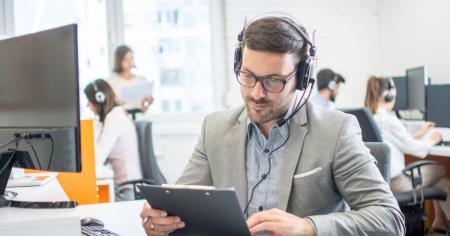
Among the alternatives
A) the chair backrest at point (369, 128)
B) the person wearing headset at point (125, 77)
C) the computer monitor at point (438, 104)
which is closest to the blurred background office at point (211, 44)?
the person wearing headset at point (125, 77)

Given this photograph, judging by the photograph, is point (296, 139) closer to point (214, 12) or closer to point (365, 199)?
point (365, 199)

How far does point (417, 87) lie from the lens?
14.2ft

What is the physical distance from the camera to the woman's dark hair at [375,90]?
3857mm

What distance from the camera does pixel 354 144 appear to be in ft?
4.42

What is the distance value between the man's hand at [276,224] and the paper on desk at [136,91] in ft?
11.0

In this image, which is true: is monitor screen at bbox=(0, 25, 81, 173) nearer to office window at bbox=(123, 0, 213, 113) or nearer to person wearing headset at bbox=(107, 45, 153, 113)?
person wearing headset at bbox=(107, 45, 153, 113)

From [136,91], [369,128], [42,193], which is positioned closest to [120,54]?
[136,91]

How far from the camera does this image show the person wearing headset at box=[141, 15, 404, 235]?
1.26 metres

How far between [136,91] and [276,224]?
3439 mm

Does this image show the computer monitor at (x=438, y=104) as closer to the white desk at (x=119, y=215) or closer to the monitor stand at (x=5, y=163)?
the white desk at (x=119, y=215)

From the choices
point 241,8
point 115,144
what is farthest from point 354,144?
point 241,8

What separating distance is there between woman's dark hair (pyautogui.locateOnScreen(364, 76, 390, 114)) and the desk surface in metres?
2.39

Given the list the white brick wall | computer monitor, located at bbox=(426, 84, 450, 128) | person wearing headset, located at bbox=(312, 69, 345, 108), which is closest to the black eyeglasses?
computer monitor, located at bbox=(426, 84, 450, 128)

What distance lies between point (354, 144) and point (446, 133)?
2921 millimetres
